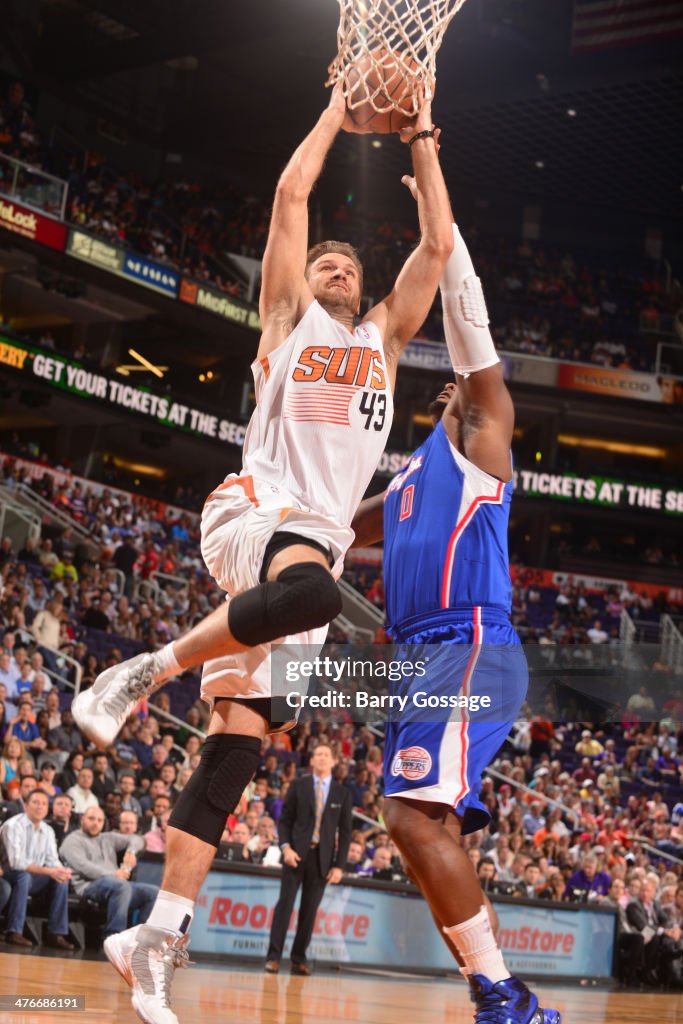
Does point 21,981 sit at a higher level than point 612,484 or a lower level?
lower

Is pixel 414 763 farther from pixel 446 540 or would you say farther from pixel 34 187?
pixel 34 187

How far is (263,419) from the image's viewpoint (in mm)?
4246

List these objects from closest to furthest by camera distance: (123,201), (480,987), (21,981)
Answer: (480,987), (21,981), (123,201)

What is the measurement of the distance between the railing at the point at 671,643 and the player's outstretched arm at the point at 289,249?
864 inches

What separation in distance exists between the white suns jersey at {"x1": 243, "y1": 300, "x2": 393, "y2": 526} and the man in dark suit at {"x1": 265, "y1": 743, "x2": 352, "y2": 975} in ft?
19.9

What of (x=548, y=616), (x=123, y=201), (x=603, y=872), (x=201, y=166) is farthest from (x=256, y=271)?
(x=603, y=872)

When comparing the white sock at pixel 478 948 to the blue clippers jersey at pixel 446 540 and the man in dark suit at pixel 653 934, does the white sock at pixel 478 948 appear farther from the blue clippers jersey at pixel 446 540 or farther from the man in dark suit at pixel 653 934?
the man in dark suit at pixel 653 934

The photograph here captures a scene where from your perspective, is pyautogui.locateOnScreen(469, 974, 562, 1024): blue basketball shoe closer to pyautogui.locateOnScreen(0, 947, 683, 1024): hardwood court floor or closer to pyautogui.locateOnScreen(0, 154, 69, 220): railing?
pyautogui.locateOnScreen(0, 947, 683, 1024): hardwood court floor

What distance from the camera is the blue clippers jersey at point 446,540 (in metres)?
4.33

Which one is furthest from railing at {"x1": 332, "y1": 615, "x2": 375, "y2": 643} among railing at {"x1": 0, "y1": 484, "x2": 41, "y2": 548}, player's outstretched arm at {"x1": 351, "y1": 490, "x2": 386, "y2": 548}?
player's outstretched arm at {"x1": 351, "y1": 490, "x2": 386, "y2": 548}

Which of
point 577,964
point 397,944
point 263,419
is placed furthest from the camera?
point 577,964

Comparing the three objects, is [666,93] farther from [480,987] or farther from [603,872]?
[480,987]

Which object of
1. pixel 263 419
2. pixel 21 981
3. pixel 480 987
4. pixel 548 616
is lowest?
pixel 21 981

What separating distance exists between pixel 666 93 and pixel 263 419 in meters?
27.6
